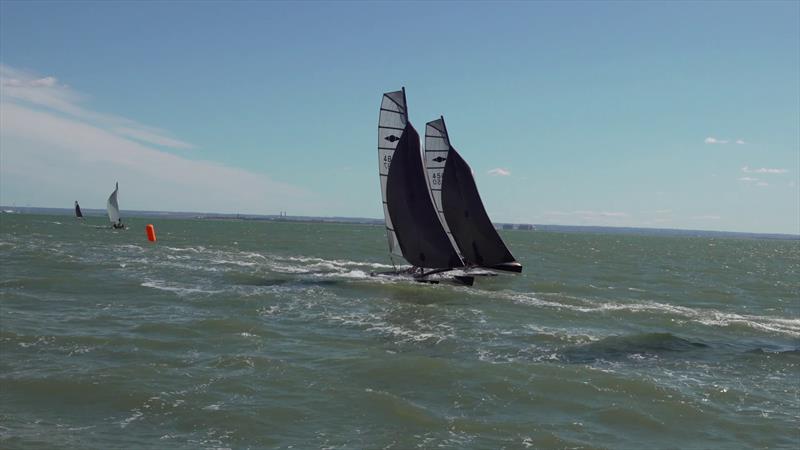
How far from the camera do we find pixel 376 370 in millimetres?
18688

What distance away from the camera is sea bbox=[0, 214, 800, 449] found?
14.0 m

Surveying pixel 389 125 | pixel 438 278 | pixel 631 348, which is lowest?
pixel 631 348

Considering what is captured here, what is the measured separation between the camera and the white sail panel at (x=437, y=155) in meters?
45.0

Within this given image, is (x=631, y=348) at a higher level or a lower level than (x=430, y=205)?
lower

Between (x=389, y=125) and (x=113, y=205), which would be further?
(x=113, y=205)

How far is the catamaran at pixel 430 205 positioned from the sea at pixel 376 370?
3895 mm

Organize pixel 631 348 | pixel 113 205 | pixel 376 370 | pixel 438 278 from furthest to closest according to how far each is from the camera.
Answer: pixel 113 205, pixel 438 278, pixel 631 348, pixel 376 370

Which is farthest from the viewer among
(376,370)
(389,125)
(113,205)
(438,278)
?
(113,205)

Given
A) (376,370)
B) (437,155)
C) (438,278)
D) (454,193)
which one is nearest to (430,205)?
(438,278)

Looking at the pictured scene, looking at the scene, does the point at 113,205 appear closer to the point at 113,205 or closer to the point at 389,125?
the point at 113,205

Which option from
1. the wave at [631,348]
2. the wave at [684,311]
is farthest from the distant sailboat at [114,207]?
the wave at [631,348]

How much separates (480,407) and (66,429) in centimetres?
885

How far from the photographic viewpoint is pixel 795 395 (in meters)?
18.1

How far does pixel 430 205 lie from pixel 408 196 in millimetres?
1371
